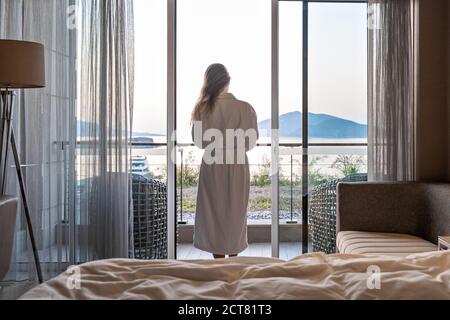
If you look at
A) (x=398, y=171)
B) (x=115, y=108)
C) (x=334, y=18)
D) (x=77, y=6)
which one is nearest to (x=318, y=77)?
(x=334, y=18)

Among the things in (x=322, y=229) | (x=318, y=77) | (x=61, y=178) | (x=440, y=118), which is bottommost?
(x=322, y=229)

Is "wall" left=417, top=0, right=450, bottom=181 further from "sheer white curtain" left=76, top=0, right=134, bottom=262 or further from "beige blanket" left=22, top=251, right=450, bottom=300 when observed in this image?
"sheer white curtain" left=76, top=0, right=134, bottom=262

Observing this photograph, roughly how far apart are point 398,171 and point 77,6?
2.83 m

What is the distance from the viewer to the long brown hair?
3484 millimetres

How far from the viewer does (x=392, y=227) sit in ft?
10.7

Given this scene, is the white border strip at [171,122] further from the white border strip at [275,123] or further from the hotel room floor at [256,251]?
the white border strip at [275,123]

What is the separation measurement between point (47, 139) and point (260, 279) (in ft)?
8.44

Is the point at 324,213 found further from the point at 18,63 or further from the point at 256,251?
the point at 18,63

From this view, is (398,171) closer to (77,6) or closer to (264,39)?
(264,39)

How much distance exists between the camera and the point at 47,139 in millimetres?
3598

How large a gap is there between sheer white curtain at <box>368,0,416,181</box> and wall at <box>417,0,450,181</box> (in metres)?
0.07

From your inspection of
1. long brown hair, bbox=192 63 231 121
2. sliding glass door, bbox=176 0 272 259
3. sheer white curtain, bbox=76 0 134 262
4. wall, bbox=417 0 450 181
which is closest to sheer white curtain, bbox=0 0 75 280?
sheer white curtain, bbox=76 0 134 262

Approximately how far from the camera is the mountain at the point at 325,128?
3725mm
